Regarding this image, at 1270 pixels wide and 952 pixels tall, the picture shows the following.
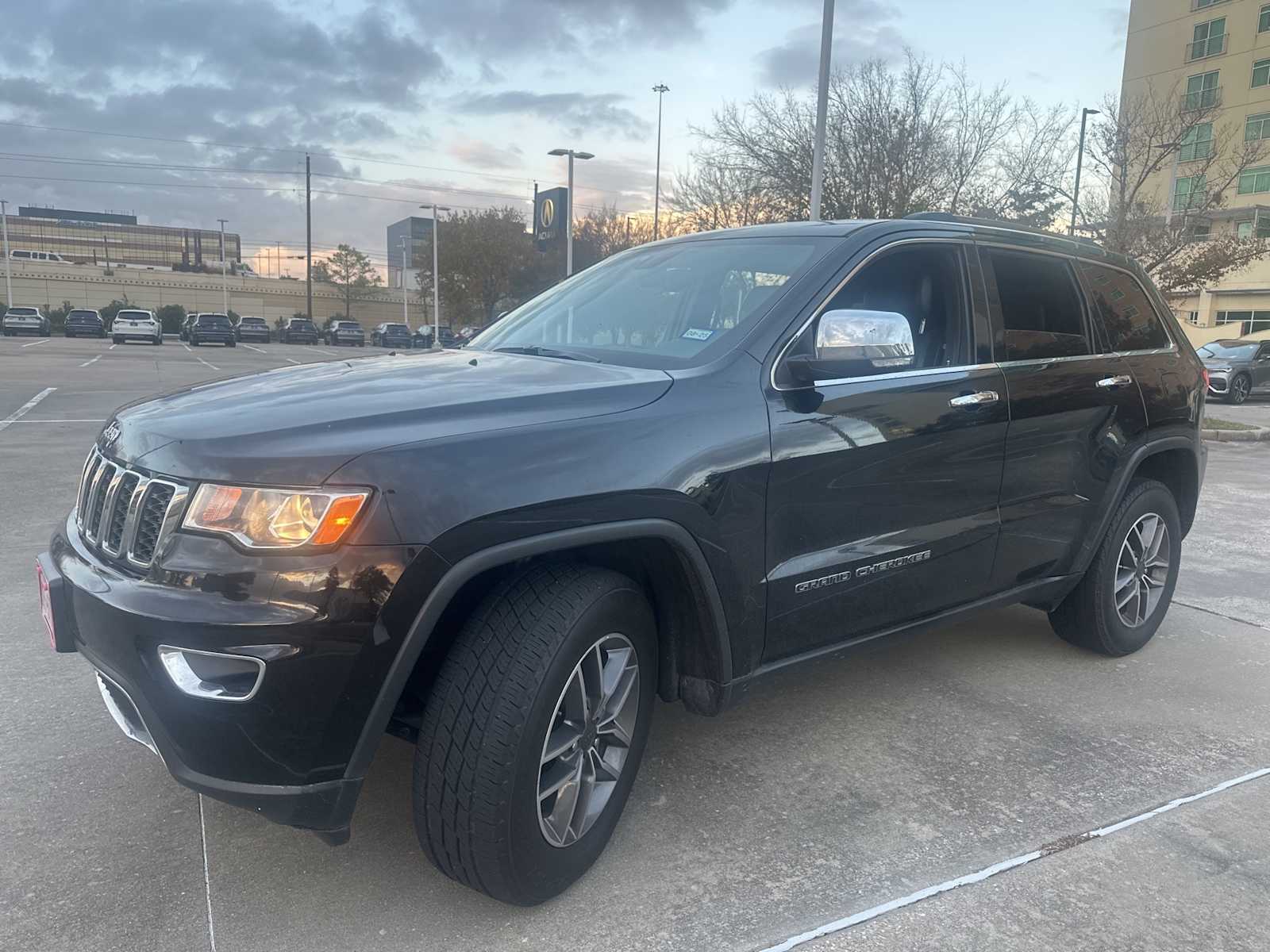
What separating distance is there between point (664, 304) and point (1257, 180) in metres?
49.0

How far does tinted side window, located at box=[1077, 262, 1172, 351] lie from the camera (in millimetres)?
4082

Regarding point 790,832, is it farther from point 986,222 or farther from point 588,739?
point 986,222

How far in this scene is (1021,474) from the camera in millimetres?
3504

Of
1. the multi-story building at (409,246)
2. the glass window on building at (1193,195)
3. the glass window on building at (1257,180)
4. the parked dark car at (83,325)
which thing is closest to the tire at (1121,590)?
the glass window on building at (1193,195)

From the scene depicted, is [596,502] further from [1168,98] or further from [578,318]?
[1168,98]

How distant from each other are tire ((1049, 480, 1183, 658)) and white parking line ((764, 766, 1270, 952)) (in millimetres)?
1001

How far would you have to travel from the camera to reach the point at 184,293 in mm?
81062

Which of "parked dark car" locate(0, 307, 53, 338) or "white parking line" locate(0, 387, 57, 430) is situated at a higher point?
"parked dark car" locate(0, 307, 53, 338)

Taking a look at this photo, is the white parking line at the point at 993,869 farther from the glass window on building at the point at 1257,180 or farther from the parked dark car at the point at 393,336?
the parked dark car at the point at 393,336

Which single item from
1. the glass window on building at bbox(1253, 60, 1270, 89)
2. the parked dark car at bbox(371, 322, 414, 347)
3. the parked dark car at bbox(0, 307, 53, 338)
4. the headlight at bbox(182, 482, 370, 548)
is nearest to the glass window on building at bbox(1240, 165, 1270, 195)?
the glass window on building at bbox(1253, 60, 1270, 89)

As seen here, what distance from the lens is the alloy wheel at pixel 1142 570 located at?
13.7ft

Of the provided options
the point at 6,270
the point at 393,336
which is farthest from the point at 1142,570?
the point at 6,270

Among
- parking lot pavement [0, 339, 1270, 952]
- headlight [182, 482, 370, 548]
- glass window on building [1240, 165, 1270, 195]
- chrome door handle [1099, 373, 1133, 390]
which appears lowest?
parking lot pavement [0, 339, 1270, 952]

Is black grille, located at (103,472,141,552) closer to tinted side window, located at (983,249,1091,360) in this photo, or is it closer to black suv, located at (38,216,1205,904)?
black suv, located at (38,216,1205,904)
